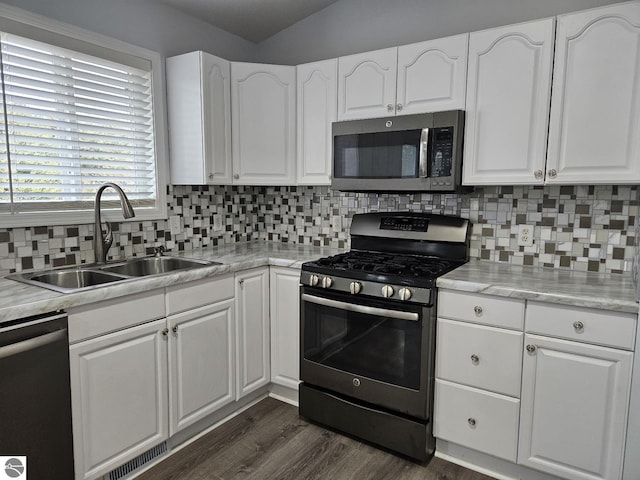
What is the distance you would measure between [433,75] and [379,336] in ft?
4.59

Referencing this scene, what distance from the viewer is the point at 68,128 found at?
7.13 feet

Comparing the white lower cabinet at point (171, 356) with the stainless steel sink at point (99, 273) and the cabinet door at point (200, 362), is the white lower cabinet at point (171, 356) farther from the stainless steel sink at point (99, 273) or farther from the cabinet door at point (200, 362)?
the stainless steel sink at point (99, 273)

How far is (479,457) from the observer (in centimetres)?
205

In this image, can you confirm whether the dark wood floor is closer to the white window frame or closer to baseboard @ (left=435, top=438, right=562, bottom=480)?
baseboard @ (left=435, top=438, right=562, bottom=480)

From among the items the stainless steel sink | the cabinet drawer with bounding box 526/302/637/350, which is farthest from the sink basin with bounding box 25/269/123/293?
the cabinet drawer with bounding box 526/302/637/350

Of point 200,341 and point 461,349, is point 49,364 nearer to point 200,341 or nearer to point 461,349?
point 200,341

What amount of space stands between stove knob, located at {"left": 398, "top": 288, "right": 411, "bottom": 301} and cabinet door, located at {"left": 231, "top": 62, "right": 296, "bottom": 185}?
1.18 m

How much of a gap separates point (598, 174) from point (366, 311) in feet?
4.04

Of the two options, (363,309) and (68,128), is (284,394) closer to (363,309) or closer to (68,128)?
(363,309)

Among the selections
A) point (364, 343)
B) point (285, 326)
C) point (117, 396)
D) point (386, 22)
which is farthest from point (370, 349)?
point (386, 22)

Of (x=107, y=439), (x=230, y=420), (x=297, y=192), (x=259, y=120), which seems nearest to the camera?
(x=107, y=439)

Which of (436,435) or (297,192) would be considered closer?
(436,435)

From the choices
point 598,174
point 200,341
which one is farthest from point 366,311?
point 598,174

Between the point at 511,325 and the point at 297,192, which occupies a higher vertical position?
the point at 297,192
